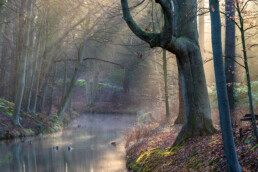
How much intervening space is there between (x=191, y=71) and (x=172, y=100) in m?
10.9

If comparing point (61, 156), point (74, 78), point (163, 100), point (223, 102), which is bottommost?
point (61, 156)

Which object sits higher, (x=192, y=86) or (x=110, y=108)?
(x=110, y=108)

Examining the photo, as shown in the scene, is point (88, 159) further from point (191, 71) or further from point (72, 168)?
point (191, 71)

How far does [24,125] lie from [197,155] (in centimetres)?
1413

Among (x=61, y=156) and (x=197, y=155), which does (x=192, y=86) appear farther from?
(x=61, y=156)

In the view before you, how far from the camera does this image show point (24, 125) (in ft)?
60.7

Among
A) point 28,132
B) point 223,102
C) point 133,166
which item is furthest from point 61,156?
point 223,102

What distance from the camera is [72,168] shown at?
10.5 metres

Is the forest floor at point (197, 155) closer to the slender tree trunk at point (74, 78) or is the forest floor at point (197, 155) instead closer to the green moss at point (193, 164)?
the green moss at point (193, 164)

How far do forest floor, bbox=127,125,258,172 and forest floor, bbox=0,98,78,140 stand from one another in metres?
9.29

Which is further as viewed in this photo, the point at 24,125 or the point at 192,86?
the point at 24,125

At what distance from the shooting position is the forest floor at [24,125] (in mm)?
16469

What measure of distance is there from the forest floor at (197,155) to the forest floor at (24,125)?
9.29 meters

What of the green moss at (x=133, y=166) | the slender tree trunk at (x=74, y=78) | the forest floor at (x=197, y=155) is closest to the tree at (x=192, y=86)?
the forest floor at (x=197, y=155)
